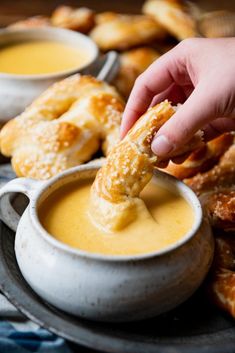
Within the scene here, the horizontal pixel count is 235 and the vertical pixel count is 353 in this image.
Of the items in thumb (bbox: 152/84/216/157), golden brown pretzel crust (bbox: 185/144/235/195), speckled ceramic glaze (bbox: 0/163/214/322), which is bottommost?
golden brown pretzel crust (bbox: 185/144/235/195)

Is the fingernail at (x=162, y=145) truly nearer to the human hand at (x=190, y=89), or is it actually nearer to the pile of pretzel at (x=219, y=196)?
the human hand at (x=190, y=89)

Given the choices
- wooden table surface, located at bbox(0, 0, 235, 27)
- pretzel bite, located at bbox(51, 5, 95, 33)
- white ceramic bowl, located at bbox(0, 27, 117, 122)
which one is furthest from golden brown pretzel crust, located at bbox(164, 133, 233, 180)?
wooden table surface, located at bbox(0, 0, 235, 27)

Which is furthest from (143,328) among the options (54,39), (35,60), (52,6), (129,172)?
(52,6)

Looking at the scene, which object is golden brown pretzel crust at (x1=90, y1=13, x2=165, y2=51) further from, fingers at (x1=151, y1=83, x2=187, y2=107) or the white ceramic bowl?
fingers at (x1=151, y1=83, x2=187, y2=107)

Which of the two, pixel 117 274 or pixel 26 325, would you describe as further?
pixel 26 325

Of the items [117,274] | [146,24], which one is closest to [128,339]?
[117,274]

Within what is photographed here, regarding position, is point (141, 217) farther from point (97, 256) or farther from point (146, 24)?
point (146, 24)
